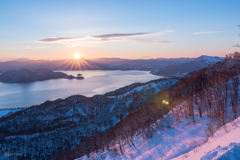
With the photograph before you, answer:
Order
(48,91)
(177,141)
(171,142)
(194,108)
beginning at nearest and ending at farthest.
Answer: (177,141) → (171,142) → (194,108) → (48,91)

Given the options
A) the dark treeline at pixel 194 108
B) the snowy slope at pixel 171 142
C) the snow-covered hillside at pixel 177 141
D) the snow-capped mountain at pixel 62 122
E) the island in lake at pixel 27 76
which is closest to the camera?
the snow-covered hillside at pixel 177 141

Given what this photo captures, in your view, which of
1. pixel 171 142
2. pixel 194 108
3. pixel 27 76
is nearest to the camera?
pixel 171 142

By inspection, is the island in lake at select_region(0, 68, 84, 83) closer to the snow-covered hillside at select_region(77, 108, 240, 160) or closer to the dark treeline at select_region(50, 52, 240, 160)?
the dark treeline at select_region(50, 52, 240, 160)

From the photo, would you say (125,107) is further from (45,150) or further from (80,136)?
(45,150)

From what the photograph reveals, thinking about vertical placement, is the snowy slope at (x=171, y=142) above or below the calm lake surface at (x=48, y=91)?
above

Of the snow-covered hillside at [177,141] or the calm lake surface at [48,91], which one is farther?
the calm lake surface at [48,91]

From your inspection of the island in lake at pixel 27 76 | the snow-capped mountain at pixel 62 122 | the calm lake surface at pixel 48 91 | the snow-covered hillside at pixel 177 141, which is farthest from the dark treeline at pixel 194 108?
the island in lake at pixel 27 76

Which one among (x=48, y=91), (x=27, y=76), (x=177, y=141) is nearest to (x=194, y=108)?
(x=177, y=141)

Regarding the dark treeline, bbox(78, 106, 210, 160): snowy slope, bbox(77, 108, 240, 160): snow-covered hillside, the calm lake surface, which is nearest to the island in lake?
the calm lake surface

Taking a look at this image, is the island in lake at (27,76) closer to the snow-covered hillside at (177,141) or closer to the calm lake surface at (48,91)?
the calm lake surface at (48,91)

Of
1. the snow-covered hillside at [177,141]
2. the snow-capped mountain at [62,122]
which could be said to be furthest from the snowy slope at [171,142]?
the snow-capped mountain at [62,122]

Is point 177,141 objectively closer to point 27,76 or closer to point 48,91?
point 48,91

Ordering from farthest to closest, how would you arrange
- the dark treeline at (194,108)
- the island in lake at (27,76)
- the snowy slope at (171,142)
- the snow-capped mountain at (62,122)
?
1. the island in lake at (27,76)
2. the snow-capped mountain at (62,122)
3. the dark treeline at (194,108)
4. the snowy slope at (171,142)

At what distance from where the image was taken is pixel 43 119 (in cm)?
4388
